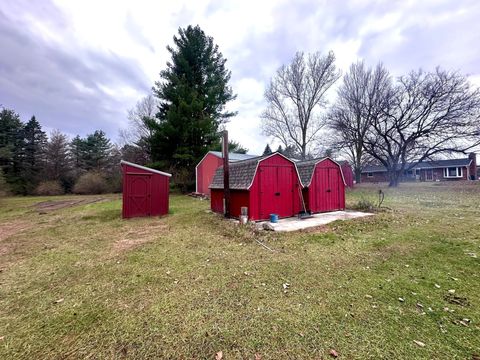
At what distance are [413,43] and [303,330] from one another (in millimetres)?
15243

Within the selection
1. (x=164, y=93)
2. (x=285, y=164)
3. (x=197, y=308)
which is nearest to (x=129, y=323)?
(x=197, y=308)

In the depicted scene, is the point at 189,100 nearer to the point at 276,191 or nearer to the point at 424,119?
the point at 276,191

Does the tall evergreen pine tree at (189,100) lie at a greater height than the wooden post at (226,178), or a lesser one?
greater

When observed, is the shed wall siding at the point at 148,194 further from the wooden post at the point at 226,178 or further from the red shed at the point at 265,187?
the red shed at the point at 265,187

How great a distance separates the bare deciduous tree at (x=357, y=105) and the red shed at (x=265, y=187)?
1590cm

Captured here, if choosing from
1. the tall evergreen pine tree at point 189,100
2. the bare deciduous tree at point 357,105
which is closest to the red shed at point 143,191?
the tall evergreen pine tree at point 189,100

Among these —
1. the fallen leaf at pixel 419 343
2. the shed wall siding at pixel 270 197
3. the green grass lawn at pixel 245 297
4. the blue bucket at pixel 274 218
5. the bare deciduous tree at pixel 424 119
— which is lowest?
the fallen leaf at pixel 419 343

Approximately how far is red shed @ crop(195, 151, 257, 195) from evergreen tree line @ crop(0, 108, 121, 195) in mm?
14719

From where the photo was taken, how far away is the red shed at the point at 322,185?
9.37 m

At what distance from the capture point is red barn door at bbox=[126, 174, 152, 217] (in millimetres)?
9945

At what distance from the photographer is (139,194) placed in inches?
402

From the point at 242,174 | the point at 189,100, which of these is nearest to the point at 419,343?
the point at 242,174

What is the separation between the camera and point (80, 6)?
7648mm

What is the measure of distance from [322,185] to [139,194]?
8.83 m
